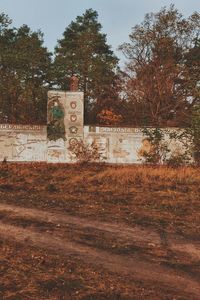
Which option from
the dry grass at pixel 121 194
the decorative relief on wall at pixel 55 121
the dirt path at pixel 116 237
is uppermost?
the decorative relief on wall at pixel 55 121

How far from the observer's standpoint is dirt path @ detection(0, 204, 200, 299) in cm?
596

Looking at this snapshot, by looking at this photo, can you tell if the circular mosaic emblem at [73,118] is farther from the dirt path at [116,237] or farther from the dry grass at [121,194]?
the dirt path at [116,237]

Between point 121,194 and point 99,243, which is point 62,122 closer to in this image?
point 121,194

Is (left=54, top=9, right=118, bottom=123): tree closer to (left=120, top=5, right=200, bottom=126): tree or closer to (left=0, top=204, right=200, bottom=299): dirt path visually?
(left=120, top=5, right=200, bottom=126): tree

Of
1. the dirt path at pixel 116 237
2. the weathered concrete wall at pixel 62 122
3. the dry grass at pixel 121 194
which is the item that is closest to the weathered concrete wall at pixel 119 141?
the weathered concrete wall at pixel 62 122

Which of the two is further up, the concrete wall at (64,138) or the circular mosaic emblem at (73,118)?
the circular mosaic emblem at (73,118)

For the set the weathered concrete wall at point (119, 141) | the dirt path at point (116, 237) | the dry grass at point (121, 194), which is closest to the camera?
the dirt path at point (116, 237)

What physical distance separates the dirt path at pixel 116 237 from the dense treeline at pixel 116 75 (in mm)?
25407

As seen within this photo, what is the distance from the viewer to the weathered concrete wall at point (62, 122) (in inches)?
1018

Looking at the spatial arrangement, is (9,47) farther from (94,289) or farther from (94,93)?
(94,289)

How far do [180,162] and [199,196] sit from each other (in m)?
7.30

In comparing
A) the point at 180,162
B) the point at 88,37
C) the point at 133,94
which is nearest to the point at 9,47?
the point at 88,37

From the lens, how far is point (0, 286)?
560 centimetres

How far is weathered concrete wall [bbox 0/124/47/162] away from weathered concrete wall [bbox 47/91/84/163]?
1.69ft
